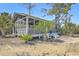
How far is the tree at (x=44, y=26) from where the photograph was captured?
677 cm

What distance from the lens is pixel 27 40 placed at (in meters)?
6.79

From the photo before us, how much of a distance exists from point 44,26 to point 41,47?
0.83 ft

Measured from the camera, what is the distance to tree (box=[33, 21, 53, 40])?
6.77 m

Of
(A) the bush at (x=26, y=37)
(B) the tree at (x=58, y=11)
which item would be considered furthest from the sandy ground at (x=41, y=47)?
(B) the tree at (x=58, y=11)

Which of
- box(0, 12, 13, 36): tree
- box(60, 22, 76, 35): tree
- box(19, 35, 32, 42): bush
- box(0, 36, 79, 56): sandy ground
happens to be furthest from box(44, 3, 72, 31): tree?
box(0, 12, 13, 36): tree

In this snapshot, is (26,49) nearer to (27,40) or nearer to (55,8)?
(27,40)

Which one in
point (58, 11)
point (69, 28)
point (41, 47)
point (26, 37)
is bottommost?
point (41, 47)

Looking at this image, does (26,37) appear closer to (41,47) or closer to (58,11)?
(41,47)

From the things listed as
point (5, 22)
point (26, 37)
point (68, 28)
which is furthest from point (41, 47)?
point (5, 22)

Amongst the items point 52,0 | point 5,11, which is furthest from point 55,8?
point 5,11

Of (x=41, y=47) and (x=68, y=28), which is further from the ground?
(x=68, y=28)

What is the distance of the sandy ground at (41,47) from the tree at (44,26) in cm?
13

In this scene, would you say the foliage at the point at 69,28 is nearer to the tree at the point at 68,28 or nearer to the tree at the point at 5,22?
the tree at the point at 68,28

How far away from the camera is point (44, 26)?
6.78 m
